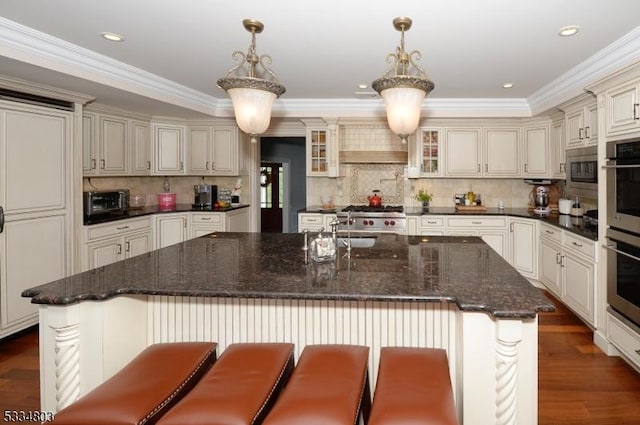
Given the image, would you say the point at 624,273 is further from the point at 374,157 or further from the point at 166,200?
the point at 166,200

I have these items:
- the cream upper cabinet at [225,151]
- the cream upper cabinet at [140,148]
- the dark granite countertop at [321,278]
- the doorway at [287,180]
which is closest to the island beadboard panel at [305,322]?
the dark granite countertop at [321,278]

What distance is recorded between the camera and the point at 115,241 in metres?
4.61

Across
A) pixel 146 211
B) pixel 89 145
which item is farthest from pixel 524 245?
pixel 89 145

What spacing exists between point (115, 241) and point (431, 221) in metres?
3.72

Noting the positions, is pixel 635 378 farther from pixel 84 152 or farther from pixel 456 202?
pixel 84 152

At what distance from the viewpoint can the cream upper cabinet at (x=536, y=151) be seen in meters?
5.18

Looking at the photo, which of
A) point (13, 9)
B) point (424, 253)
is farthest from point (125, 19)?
point (424, 253)

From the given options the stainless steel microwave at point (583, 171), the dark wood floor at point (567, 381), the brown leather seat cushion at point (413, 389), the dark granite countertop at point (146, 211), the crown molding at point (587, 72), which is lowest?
the dark wood floor at point (567, 381)

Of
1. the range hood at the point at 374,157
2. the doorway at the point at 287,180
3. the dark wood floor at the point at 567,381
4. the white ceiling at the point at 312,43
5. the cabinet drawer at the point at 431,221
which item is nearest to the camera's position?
the dark wood floor at the point at 567,381

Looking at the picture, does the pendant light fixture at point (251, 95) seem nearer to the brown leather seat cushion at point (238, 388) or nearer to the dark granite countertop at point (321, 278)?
the dark granite countertop at point (321, 278)

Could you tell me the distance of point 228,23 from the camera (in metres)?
2.76

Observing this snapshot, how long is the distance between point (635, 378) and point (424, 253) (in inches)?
67.2

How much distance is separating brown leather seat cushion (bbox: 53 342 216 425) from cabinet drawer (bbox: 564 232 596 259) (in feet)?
9.85

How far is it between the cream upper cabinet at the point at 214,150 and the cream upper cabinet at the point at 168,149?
13 centimetres
